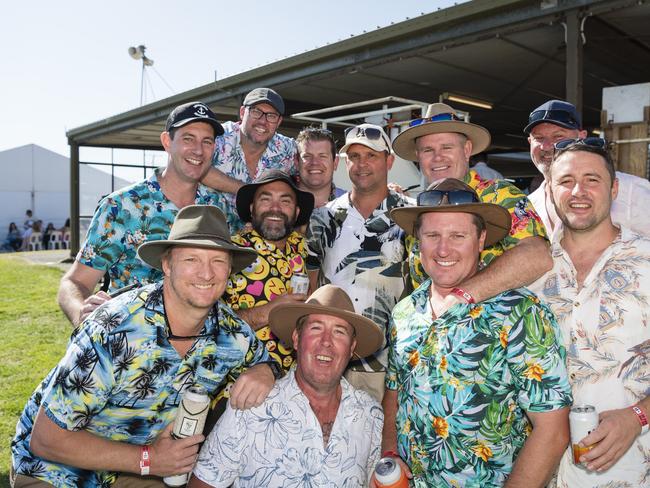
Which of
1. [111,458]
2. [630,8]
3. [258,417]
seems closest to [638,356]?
[258,417]

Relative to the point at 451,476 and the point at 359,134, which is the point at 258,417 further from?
the point at 359,134

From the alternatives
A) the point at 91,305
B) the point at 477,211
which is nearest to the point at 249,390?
the point at 91,305

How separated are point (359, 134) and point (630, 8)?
385 centimetres

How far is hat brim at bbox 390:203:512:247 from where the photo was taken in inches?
98.7

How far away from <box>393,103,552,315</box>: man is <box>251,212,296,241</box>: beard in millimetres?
835

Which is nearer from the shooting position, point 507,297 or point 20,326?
point 507,297

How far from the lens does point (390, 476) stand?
2.27 meters

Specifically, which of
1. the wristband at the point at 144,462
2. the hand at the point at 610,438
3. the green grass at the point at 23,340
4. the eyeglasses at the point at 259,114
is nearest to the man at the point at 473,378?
the hand at the point at 610,438

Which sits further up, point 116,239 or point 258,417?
point 116,239

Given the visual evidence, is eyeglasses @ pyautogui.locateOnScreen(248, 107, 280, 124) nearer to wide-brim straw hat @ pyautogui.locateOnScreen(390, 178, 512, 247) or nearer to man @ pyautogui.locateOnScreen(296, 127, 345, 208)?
man @ pyautogui.locateOnScreen(296, 127, 345, 208)

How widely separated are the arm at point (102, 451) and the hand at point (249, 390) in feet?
0.79

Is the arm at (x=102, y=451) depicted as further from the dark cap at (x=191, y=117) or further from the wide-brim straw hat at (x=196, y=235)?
the dark cap at (x=191, y=117)

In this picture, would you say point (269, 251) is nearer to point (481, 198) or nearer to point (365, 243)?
point (365, 243)

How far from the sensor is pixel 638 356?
A: 240 centimetres
